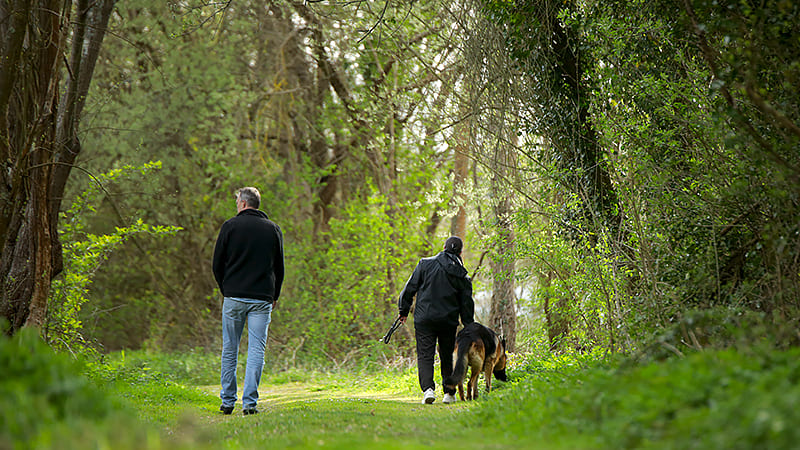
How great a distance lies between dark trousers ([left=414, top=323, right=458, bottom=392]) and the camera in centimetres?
904

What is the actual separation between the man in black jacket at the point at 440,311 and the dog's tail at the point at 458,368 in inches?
7.0

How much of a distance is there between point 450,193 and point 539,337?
4.52 metres

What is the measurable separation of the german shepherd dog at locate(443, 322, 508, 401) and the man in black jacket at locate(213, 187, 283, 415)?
2.44m

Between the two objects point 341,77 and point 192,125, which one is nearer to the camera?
point 341,77

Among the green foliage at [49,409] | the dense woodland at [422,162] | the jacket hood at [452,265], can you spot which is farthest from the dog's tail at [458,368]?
the green foliage at [49,409]

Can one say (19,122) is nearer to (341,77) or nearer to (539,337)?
(539,337)

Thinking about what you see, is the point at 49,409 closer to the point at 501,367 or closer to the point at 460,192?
the point at 501,367

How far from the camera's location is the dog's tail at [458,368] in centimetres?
859

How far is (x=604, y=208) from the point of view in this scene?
32.1ft

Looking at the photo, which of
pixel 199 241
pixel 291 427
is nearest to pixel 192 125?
pixel 199 241

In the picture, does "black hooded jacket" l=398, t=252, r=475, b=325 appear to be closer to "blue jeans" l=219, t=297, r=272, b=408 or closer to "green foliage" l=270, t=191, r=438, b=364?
"blue jeans" l=219, t=297, r=272, b=408

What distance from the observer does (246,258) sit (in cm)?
793

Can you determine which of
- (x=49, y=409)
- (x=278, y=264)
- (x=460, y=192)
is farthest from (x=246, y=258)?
(x=460, y=192)

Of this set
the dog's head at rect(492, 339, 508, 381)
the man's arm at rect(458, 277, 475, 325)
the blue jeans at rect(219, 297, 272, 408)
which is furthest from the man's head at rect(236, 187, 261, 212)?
the dog's head at rect(492, 339, 508, 381)
